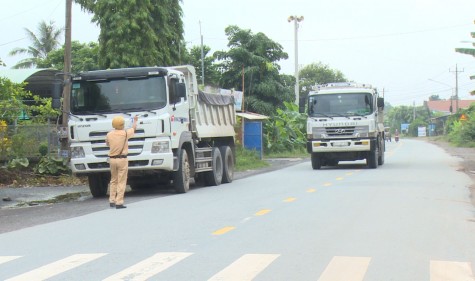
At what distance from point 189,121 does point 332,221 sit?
6533 millimetres

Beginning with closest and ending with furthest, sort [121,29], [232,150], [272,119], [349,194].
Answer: [349,194]
[232,150]
[121,29]
[272,119]

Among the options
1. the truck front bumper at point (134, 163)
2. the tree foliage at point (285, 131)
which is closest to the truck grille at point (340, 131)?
the truck front bumper at point (134, 163)

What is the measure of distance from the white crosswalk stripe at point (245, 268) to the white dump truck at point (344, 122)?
53.0 feet

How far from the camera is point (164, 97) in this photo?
556 inches

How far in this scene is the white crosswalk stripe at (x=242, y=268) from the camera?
20.2 ft

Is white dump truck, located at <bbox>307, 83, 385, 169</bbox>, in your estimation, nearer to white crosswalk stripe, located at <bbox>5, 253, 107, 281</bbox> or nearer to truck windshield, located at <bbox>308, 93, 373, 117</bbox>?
truck windshield, located at <bbox>308, 93, 373, 117</bbox>

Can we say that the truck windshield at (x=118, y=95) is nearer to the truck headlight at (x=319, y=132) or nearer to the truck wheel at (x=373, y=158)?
the truck headlight at (x=319, y=132)

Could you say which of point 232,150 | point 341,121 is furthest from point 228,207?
point 341,121

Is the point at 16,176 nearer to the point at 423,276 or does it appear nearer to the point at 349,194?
the point at 349,194

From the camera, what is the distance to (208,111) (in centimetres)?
1741

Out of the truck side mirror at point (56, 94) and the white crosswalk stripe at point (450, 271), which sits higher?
the truck side mirror at point (56, 94)

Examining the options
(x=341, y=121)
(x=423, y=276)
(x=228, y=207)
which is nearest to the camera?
(x=423, y=276)

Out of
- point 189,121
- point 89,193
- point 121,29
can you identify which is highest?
point 121,29

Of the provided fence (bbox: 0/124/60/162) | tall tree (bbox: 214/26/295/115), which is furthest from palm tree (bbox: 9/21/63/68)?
fence (bbox: 0/124/60/162)
